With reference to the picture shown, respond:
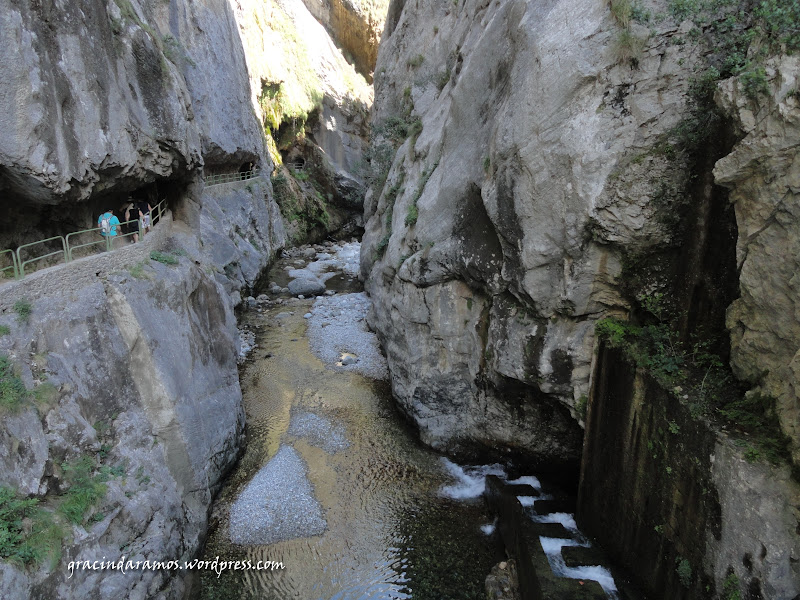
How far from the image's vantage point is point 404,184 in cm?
1816

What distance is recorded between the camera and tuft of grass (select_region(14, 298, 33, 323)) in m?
8.31

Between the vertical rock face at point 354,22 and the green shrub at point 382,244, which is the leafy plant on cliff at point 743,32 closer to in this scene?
the green shrub at point 382,244

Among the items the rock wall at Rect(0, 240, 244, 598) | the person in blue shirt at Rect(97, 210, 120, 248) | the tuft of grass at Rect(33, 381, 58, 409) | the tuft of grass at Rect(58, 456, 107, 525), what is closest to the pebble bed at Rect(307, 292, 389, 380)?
the rock wall at Rect(0, 240, 244, 598)

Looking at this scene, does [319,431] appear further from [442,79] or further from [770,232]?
[442,79]

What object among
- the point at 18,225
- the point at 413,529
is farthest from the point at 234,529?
the point at 18,225

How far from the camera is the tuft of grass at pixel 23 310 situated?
Result: 8.31 meters

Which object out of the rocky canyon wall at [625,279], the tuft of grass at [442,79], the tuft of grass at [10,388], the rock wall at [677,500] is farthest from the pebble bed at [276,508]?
the tuft of grass at [442,79]

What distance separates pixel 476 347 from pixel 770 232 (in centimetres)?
742

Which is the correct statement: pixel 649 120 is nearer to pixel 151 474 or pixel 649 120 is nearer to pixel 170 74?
pixel 151 474

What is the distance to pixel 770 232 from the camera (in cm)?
657

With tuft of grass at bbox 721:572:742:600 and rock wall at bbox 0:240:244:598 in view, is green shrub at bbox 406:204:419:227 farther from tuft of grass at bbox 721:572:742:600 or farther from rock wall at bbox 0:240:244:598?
tuft of grass at bbox 721:572:742:600

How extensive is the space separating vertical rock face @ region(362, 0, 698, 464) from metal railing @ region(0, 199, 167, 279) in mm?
7918

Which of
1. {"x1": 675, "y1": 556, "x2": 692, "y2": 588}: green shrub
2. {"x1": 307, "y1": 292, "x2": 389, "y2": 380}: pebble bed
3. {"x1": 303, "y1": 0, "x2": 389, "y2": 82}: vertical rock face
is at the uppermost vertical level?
{"x1": 303, "y1": 0, "x2": 389, "y2": 82}: vertical rock face

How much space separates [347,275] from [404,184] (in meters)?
14.7
